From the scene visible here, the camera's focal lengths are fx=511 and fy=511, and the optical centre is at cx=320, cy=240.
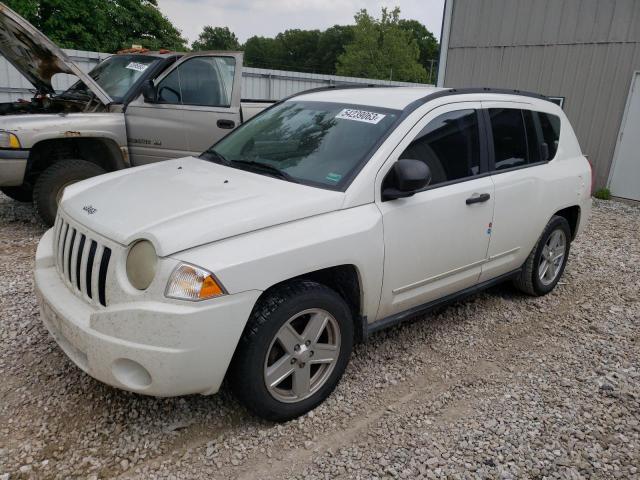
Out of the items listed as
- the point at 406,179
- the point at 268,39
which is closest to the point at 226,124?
the point at 406,179

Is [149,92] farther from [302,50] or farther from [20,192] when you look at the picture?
[302,50]

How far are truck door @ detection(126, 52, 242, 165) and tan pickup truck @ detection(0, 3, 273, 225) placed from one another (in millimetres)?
11

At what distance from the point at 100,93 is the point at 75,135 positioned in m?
0.53

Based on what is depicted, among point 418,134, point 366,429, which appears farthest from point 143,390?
point 418,134

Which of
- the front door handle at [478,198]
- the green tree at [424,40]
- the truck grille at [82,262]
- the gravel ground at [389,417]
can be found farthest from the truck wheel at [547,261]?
the green tree at [424,40]

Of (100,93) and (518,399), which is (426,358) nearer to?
(518,399)

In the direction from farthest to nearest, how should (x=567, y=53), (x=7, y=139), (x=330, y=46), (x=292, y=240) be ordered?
(x=330, y=46) → (x=567, y=53) → (x=7, y=139) → (x=292, y=240)

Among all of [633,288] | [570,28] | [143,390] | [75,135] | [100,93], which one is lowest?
[633,288]

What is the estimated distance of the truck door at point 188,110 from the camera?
19.6ft

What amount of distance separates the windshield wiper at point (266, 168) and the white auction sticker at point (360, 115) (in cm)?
60

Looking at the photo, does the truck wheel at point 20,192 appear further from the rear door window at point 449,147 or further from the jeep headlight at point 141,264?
the rear door window at point 449,147

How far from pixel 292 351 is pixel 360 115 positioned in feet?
5.23

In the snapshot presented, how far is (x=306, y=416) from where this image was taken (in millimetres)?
2846

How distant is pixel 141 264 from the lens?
236 cm
